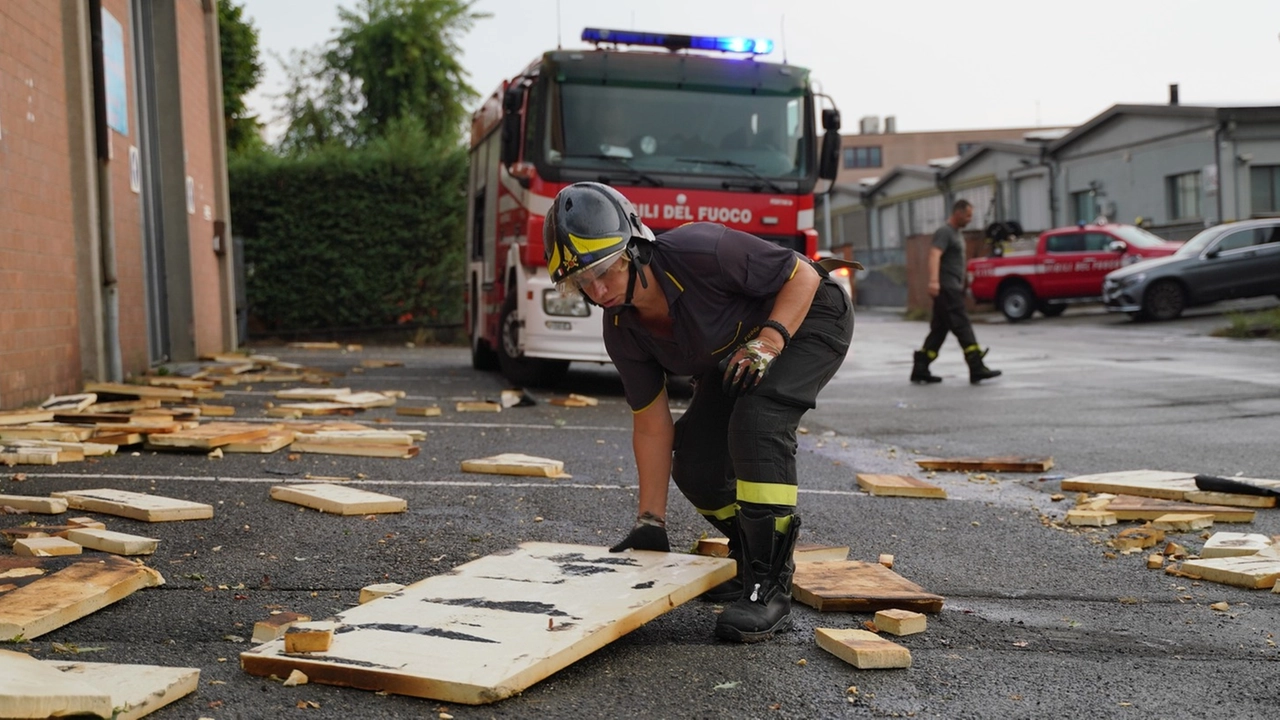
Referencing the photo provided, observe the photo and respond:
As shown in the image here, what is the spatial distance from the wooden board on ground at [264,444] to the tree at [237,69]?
25291 mm

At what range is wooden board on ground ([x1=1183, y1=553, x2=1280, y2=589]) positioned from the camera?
4754 mm

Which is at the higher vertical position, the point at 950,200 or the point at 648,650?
the point at 950,200

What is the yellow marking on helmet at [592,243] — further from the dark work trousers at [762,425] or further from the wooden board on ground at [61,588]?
the wooden board on ground at [61,588]

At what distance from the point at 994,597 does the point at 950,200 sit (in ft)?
153

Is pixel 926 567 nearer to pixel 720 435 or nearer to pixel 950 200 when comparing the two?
pixel 720 435

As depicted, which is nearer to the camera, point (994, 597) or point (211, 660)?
point (211, 660)

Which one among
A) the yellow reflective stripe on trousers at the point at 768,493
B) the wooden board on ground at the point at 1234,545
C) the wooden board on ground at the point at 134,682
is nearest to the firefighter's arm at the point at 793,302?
the yellow reflective stripe on trousers at the point at 768,493

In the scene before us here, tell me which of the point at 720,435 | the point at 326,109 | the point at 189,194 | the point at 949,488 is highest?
the point at 326,109

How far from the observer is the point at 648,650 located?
3.88m

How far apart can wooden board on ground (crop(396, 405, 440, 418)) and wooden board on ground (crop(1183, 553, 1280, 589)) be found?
6.47 metres

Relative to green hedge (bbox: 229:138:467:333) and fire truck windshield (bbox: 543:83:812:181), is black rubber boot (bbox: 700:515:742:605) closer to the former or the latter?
fire truck windshield (bbox: 543:83:812:181)

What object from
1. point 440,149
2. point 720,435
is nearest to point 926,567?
point 720,435

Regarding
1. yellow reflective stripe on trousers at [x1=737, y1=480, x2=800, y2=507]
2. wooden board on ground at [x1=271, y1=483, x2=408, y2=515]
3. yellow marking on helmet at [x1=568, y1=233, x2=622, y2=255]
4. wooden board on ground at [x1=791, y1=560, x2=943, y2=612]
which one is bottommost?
wooden board on ground at [x1=791, y1=560, x2=943, y2=612]

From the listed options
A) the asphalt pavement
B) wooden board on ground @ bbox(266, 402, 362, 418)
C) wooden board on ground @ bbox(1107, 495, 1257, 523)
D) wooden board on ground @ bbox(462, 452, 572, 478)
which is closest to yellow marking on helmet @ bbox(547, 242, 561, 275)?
the asphalt pavement
